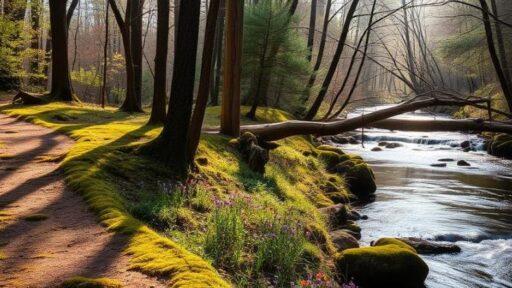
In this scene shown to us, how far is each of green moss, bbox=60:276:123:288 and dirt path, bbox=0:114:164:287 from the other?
0.13 meters

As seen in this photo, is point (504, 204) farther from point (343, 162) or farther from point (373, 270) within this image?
point (373, 270)

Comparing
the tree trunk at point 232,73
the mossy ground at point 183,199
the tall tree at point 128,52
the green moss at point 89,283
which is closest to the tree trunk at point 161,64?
the mossy ground at point 183,199

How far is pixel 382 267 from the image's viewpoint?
705 centimetres

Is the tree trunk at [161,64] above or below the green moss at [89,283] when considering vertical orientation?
above

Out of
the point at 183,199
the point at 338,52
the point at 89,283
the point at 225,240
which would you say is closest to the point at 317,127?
the point at 338,52

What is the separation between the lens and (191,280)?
12.8 ft

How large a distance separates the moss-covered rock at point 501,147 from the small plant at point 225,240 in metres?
18.9

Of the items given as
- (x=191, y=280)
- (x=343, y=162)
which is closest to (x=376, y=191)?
(x=343, y=162)

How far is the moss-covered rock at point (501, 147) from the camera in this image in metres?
21.0

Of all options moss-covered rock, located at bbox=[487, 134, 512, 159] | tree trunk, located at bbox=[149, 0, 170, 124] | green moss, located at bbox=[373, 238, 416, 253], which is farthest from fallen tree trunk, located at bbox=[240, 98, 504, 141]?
moss-covered rock, located at bbox=[487, 134, 512, 159]

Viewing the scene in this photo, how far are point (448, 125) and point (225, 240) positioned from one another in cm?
688

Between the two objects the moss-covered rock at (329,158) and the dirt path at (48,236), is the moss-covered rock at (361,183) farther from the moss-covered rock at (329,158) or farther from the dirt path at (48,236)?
the dirt path at (48,236)

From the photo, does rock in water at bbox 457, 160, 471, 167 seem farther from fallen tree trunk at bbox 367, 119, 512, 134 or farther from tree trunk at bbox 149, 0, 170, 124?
tree trunk at bbox 149, 0, 170, 124

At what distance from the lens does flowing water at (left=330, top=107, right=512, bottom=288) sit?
8344 millimetres
